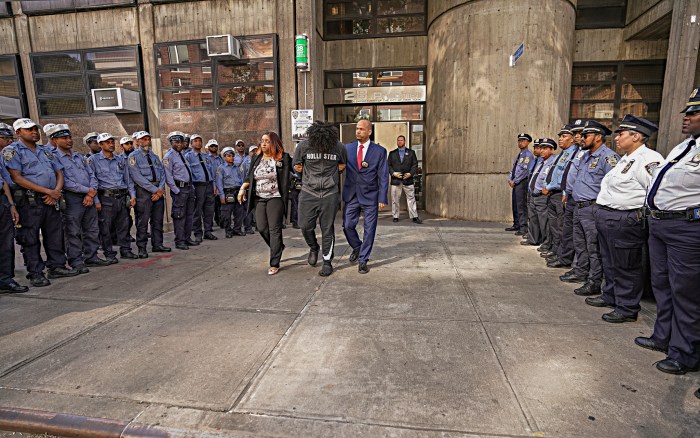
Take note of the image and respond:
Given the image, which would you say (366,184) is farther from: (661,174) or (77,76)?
(77,76)

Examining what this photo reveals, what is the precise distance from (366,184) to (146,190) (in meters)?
3.82

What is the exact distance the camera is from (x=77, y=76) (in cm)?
1004

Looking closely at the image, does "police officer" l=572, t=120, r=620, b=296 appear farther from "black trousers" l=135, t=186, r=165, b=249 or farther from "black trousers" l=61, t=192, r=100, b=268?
"black trousers" l=61, t=192, r=100, b=268

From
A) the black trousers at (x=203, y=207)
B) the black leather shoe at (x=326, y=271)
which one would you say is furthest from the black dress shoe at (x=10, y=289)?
the black leather shoe at (x=326, y=271)

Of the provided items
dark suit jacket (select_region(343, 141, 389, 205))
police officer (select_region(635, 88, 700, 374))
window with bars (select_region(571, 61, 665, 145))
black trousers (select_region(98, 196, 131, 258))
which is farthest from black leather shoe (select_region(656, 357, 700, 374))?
window with bars (select_region(571, 61, 665, 145))

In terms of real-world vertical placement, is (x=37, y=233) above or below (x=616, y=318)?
above

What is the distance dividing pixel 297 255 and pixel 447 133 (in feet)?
18.6

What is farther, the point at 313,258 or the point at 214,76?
the point at 214,76

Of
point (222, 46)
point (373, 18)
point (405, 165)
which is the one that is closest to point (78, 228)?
point (222, 46)

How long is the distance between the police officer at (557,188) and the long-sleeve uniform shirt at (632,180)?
5.50 ft

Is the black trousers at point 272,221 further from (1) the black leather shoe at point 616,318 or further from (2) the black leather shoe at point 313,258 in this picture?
(1) the black leather shoe at point 616,318

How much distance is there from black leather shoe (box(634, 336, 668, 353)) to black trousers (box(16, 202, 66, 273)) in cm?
651

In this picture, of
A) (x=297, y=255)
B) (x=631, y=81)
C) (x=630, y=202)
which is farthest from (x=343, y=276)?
(x=631, y=81)

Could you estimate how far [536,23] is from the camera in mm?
8055
